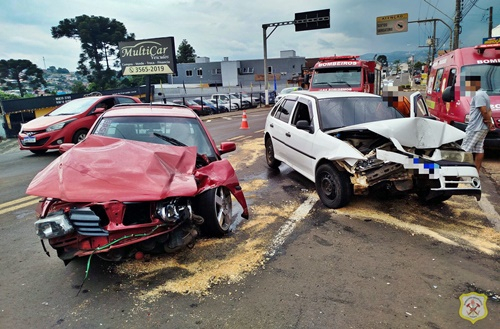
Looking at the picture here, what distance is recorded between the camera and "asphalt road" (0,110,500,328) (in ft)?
9.39

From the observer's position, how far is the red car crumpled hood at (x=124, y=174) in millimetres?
3131

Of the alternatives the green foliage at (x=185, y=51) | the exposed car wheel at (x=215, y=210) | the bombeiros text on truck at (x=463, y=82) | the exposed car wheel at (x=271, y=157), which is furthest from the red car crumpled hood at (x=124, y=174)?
the green foliage at (x=185, y=51)

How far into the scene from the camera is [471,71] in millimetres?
8500

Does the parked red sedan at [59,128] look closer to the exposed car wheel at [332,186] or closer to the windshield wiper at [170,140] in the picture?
the windshield wiper at [170,140]

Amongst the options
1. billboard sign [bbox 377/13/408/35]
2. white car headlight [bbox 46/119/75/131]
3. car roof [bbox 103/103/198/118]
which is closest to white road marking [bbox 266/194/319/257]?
car roof [bbox 103/103/198/118]

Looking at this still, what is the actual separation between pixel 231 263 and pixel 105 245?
1.27 meters

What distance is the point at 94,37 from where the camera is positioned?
200 feet

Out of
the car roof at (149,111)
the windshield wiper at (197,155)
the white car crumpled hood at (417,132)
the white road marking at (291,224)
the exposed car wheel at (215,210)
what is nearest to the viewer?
the exposed car wheel at (215,210)

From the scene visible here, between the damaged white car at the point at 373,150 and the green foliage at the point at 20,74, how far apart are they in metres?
54.7

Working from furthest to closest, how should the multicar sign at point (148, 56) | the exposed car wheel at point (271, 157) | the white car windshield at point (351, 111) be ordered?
the multicar sign at point (148, 56) → the exposed car wheel at point (271, 157) → the white car windshield at point (351, 111)

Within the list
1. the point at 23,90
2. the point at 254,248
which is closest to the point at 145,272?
the point at 254,248

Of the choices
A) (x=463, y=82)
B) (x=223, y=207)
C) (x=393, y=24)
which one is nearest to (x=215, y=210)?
(x=223, y=207)

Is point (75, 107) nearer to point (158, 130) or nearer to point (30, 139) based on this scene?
point (30, 139)
